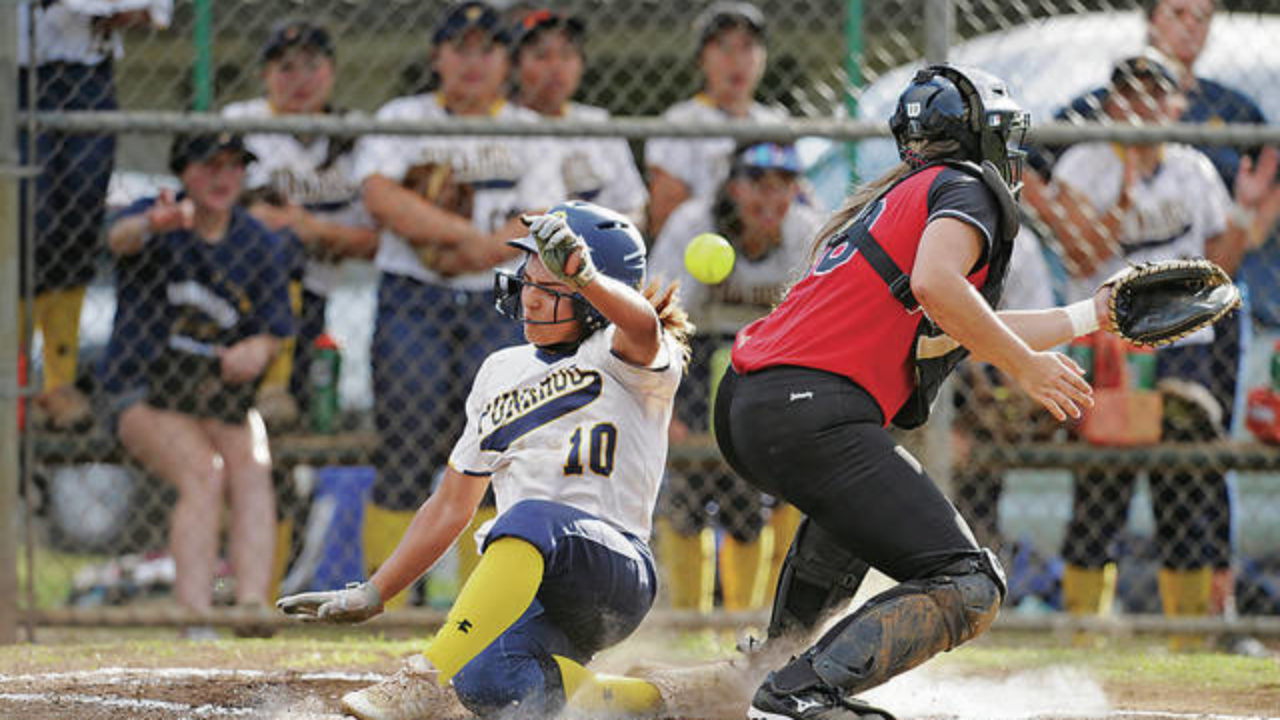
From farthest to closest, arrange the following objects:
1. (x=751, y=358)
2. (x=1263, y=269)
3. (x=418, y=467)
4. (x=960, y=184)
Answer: (x=1263, y=269) < (x=418, y=467) < (x=751, y=358) < (x=960, y=184)

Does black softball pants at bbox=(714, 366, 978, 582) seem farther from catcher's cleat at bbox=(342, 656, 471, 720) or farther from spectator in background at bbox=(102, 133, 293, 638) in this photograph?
spectator in background at bbox=(102, 133, 293, 638)

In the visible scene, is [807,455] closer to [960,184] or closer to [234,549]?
[960,184]

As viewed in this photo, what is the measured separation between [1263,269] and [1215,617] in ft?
5.54

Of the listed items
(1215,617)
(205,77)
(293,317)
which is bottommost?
(1215,617)

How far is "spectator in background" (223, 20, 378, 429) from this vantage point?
6.81 m

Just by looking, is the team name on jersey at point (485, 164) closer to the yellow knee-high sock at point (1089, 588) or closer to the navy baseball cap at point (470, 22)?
the navy baseball cap at point (470, 22)

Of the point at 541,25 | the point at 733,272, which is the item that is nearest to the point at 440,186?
the point at 541,25

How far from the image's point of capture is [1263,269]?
734 centimetres

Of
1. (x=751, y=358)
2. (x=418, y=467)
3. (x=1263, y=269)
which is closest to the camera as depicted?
(x=751, y=358)

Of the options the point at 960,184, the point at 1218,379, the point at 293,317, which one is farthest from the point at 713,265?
the point at 1218,379

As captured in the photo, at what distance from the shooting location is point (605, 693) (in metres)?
4.17

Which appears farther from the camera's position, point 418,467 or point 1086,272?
point 1086,272

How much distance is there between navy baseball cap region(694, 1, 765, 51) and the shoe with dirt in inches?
146

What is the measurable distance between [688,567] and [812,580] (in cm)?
234
